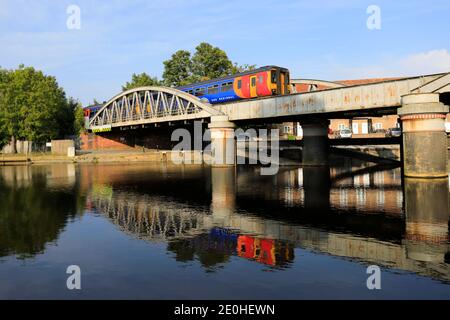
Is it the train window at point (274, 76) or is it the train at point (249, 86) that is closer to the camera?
the train window at point (274, 76)

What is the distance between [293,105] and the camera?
4559cm

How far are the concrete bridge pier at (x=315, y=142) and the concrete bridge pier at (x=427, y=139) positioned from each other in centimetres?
1952

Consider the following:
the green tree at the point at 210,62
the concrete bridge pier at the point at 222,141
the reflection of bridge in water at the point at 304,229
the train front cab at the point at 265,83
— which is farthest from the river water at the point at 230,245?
the green tree at the point at 210,62

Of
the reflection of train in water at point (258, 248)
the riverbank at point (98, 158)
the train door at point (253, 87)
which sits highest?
the train door at point (253, 87)

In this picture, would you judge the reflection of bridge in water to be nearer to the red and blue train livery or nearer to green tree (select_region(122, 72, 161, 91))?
the red and blue train livery

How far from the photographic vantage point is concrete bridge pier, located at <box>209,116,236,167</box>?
5391cm

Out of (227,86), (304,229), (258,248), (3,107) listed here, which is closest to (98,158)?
(3,107)

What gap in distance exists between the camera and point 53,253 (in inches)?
569

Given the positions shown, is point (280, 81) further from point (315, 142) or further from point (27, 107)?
point (27, 107)

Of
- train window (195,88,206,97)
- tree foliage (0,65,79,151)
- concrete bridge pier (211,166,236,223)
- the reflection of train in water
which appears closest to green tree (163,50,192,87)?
tree foliage (0,65,79,151)

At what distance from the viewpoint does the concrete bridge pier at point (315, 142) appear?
174ft

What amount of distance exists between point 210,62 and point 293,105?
→ 72466 millimetres

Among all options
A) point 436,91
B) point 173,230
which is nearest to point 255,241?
point 173,230

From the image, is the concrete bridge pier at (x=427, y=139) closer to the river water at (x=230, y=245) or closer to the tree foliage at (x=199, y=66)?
the river water at (x=230, y=245)
